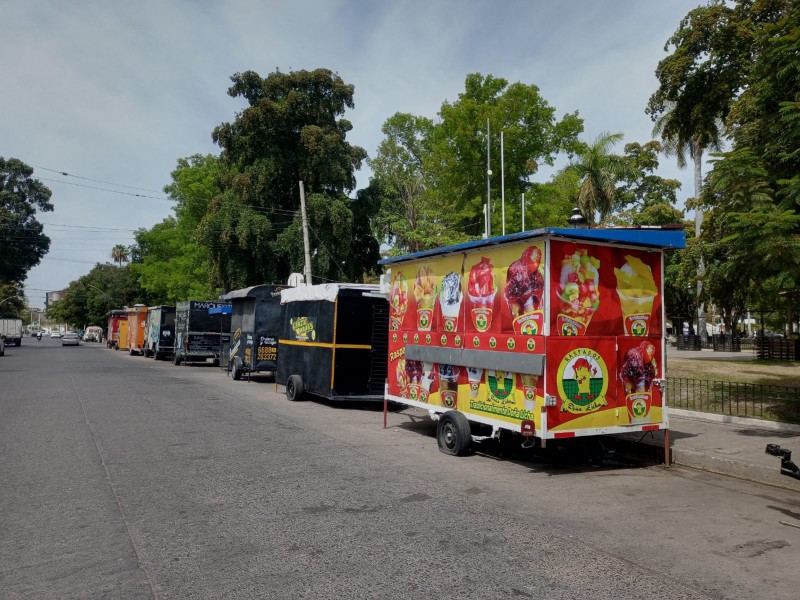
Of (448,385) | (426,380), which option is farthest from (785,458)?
(426,380)

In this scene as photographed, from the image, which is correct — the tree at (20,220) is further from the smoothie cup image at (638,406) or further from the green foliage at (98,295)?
the smoothie cup image at (638,406)

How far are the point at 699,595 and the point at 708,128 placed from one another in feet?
46.1

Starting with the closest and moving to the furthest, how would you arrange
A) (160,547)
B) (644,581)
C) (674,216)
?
(644,581) → (160,547) → (674,216)

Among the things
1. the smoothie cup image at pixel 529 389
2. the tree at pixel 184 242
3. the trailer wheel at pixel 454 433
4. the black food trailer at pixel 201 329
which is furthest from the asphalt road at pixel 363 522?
the tree at pixel 184 242

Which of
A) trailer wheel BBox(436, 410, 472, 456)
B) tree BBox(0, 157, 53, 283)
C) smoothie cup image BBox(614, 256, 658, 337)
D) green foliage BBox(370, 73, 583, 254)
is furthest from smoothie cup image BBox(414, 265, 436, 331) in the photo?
tree BBox(0, 157, 53, 283)

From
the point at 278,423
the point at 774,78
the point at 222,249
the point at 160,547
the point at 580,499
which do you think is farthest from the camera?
the point at 222,249

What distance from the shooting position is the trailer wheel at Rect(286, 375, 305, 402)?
49.5ft

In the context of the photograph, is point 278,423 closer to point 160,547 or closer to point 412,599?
point 160,547

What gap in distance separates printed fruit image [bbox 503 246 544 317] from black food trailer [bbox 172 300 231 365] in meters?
22.8

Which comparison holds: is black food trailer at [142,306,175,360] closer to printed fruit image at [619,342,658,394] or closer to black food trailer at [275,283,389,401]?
black food trailer at [275,283,389,401]

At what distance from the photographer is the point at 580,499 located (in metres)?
6.46

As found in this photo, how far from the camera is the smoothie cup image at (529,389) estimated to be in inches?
296

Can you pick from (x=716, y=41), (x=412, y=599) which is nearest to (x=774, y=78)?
(x=716, y=41)

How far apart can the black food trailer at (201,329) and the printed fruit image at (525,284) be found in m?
22.8
